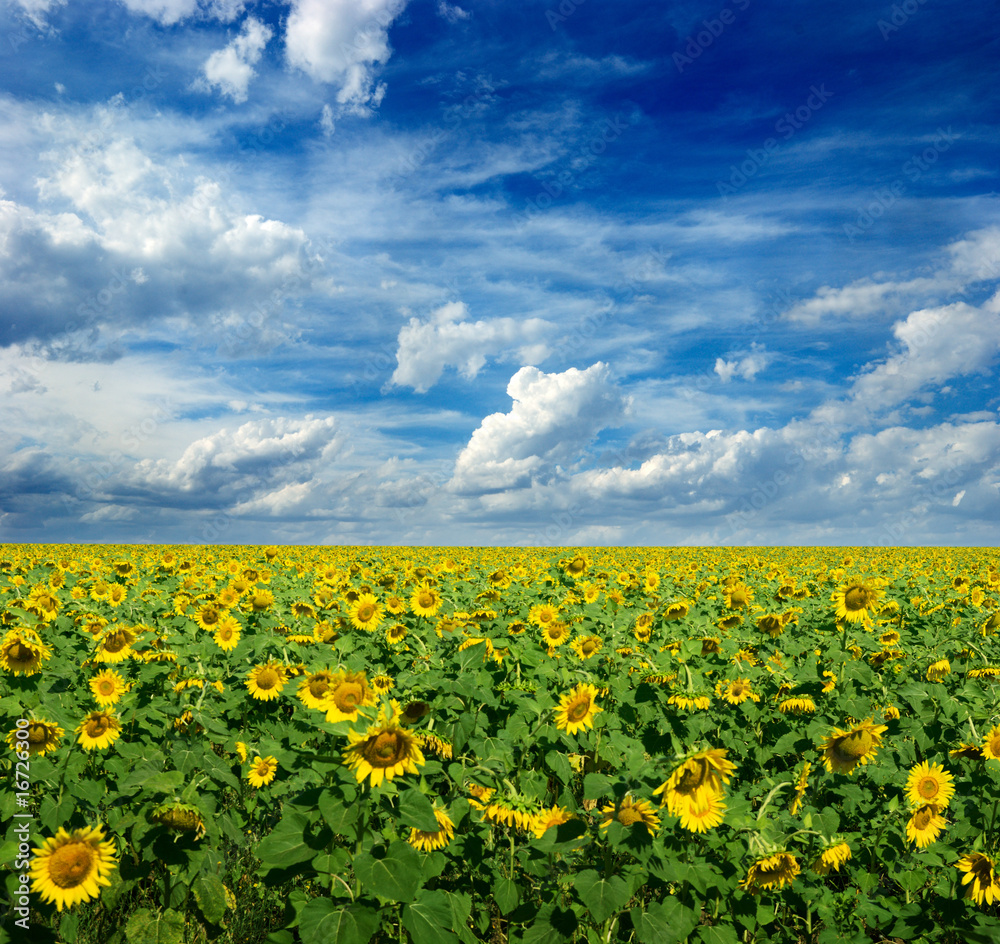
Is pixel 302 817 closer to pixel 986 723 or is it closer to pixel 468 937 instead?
pixel 468 937

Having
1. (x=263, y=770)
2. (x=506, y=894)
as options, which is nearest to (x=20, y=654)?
(x=263, y=770)

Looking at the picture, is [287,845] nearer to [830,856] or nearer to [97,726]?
[97,726]

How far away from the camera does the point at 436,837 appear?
3.64m

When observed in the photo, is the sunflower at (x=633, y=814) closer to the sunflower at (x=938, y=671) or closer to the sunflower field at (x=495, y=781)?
the sunflower field at (x=495, y=781)

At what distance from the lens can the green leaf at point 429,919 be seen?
2982 millimetres

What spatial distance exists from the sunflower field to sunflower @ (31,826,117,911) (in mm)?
12

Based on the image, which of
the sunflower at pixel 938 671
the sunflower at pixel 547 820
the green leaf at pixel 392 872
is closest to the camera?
the green leaf at pixel 392 872

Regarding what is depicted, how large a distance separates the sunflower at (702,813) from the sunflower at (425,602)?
203 inches

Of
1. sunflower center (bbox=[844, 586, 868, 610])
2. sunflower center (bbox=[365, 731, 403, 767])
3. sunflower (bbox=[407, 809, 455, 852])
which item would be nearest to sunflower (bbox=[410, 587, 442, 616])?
sunflower (bbox=[407, 809, 455, 852])

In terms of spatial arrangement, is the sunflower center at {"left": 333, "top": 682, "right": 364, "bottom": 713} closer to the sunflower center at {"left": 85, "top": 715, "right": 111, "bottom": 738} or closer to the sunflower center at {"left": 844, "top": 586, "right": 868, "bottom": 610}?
the sunflower center at {"left": 85, "top": 715, "right": 111, "bottom": 738}

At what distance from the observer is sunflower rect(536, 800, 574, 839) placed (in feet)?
11.6

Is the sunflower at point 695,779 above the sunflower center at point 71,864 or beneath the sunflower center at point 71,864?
above

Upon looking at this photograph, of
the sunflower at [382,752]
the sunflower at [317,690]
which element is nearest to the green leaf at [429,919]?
the sunflower at [382,752]

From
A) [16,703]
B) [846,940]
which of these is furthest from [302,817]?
[846,940]
